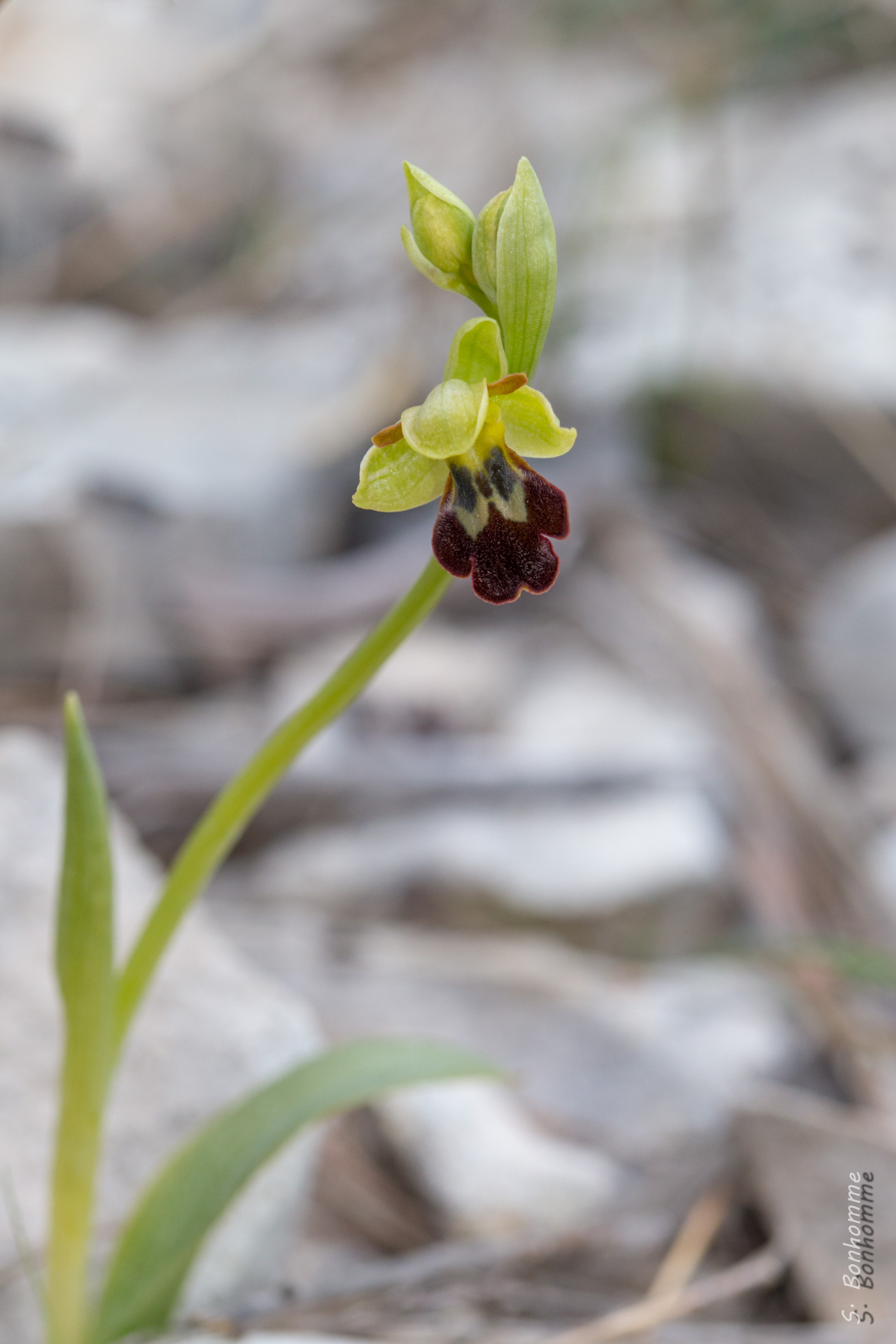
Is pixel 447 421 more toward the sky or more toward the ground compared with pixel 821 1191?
more toward the sky

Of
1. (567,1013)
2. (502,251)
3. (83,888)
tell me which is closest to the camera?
(502,251)

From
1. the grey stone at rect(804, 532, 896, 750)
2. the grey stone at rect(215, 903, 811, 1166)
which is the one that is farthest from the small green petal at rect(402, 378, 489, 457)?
the grey stone at rect(804, 532, 896, 750)

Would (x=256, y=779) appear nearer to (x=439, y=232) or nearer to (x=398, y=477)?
(x=398, y=477)

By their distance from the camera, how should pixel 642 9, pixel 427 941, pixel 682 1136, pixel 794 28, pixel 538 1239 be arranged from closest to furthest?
pixel 538 1239, pixel 682 1136, pixel 427 941, pixel 794 28, pixel 642 9

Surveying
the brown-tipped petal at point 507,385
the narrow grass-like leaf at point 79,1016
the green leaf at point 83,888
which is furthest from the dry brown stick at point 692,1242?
the brown-tipped petal at point 507,385

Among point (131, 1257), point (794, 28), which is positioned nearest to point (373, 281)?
point (794, 28)

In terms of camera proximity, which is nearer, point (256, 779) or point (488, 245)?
point (488, 245)

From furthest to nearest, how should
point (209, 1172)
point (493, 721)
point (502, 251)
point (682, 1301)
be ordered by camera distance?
point (493, 721), point (682, 1301), point (209, 1172), point (502, 251)

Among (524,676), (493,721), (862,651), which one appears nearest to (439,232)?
(493,721)

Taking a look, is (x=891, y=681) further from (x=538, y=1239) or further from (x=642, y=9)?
(x=642, y=9)
